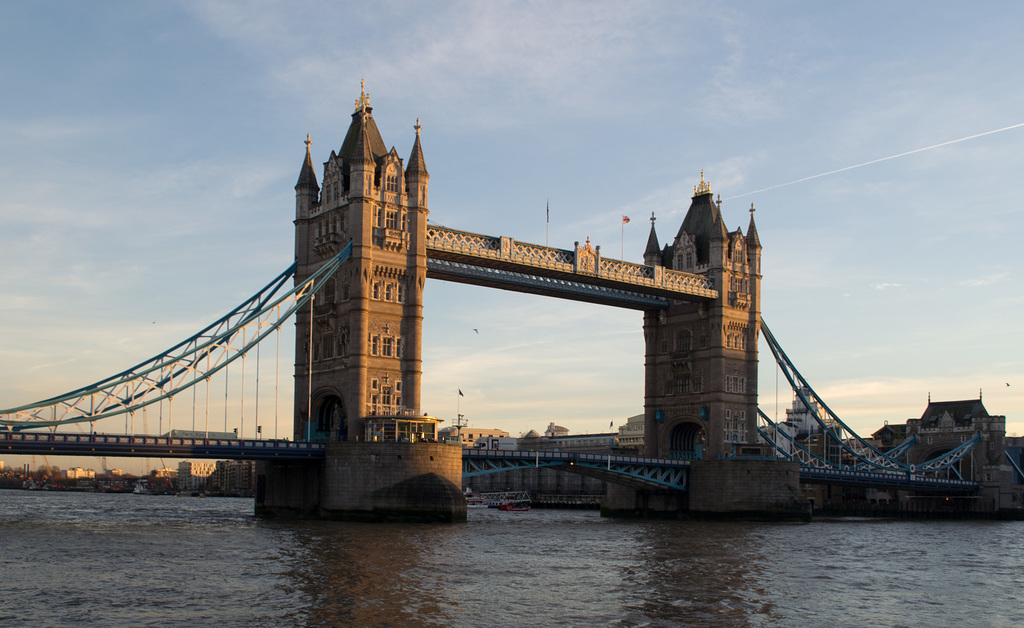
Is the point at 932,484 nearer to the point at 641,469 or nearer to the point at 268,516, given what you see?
the point at 641,469

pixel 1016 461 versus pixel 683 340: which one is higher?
pixel 683 340

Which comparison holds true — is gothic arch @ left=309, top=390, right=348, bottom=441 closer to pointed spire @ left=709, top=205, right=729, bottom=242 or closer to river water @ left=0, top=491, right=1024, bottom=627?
river water @ left=0, top=491, right=1024, bottom=627

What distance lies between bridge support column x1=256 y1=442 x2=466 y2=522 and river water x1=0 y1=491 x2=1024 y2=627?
236 cm

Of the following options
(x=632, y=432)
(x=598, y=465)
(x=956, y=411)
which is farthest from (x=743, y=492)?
(x=632, y=432)

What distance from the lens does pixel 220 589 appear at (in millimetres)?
37406

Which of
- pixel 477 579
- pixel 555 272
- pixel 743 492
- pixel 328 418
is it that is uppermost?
pixel 555 272

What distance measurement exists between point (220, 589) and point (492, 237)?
4683cm

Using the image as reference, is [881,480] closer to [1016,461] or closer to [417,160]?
[1016,461]

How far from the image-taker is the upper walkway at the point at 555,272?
7962cm

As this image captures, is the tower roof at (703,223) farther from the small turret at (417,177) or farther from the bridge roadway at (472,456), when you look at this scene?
the small turret at (417,177)

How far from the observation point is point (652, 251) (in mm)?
101938

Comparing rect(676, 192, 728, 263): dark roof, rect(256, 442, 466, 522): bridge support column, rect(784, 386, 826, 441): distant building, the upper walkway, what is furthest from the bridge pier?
rect(784, 386, 826, 441): distant building

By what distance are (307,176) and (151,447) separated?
82.1 ft

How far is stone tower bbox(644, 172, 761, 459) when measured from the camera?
94938 millimetres
